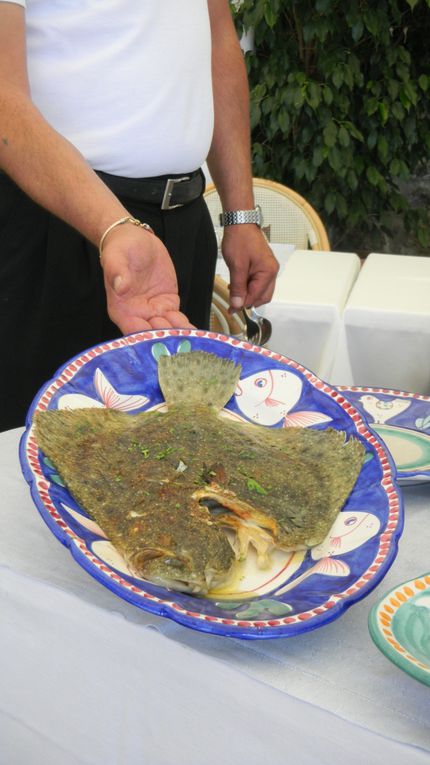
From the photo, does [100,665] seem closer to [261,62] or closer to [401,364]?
[401,364]

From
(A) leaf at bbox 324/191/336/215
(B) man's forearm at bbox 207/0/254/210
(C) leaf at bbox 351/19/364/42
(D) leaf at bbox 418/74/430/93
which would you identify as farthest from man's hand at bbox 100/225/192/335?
(D) leaf at bbox 418/74/430/93

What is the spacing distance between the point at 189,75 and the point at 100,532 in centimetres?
91

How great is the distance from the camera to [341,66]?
402cm

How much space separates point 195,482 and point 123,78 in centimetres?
79

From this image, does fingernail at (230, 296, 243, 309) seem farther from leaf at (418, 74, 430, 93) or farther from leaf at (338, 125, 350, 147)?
leaf at (418, 74, 430, 93)

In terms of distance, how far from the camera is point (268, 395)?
0.95 metres

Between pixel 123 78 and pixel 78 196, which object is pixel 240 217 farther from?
pixel 78 196

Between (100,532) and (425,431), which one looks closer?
(100,532)

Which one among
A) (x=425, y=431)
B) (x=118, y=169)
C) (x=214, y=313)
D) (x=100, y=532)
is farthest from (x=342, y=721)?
(x=214, y=313)

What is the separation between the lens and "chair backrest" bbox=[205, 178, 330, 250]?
9.18 ft

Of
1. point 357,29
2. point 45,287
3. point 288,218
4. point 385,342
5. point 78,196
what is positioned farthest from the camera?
point 357,29

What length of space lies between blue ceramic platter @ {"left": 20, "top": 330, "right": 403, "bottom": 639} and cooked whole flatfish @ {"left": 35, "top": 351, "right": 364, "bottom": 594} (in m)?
0.02

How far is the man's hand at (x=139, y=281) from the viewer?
982mm

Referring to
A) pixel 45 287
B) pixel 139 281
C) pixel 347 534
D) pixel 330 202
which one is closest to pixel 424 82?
pixel 330 202
